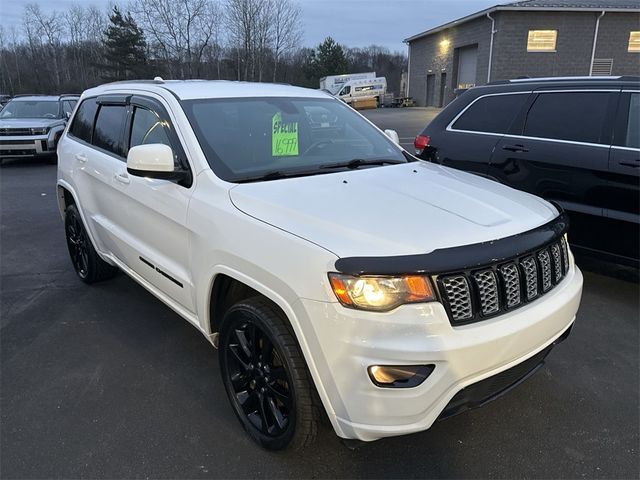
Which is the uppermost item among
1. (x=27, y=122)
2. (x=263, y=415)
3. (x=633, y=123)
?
(x=633, y=123)

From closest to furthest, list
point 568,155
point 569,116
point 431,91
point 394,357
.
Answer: point 394,357 < point 568,155 < point 569,116 < point 431,91

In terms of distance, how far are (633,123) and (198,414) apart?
4129mm

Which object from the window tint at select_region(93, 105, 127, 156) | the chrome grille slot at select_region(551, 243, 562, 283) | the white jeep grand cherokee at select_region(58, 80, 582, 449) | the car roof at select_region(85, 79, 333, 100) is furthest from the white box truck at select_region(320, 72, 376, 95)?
the chrome grille slot at select_region(551, 243, 562, 283)

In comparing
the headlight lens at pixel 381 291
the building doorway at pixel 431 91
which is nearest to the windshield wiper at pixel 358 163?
the headlight lens at pixel 381 291

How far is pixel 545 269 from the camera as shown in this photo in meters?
2.40

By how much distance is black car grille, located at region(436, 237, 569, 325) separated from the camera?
6.59ft

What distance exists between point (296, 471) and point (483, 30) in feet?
111

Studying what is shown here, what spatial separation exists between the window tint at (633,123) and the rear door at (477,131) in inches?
38.9

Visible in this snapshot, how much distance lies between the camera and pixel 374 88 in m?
47.4

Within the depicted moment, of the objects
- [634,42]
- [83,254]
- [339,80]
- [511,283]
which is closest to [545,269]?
[511,283]

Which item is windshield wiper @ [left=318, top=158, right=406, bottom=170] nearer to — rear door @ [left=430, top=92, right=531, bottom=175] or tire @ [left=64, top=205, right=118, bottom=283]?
rear door @ [left=430, top=92, right=531, bottom=175]

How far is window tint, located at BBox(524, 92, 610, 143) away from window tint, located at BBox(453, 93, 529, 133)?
0.20m

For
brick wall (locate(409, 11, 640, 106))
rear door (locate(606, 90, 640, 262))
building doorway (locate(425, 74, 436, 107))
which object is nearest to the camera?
rear door (locate(606, 90, 640, 262))

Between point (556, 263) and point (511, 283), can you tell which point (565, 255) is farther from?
point (511, 283)
